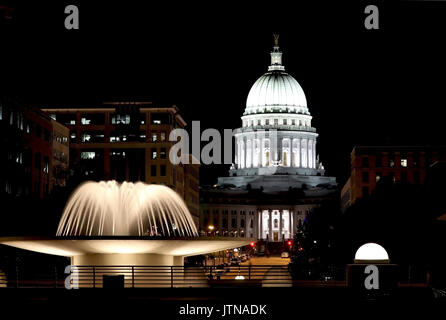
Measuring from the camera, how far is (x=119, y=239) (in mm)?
45219

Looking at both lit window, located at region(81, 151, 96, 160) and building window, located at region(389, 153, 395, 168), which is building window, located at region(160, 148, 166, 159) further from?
building window, located at region(389, 153, 395, 168)

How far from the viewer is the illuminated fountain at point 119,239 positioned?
45.6 metres

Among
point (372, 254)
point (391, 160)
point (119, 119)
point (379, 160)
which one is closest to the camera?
point (372, 254)

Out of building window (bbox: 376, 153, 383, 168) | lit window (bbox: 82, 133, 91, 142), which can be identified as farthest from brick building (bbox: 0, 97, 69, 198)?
building window (bbox: 376, 153, 383, 168)

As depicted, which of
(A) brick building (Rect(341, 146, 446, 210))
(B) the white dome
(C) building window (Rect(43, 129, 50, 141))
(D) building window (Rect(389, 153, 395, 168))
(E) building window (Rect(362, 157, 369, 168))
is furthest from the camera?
(E) building window (Rect(362, 157, 369, 168))

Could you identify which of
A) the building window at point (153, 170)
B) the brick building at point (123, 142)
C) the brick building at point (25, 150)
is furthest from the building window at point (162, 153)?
the brick building at point (25, 150)

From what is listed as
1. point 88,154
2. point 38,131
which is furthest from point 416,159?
point 38,131

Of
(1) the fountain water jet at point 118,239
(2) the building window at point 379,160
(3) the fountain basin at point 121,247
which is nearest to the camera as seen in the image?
(3) the fountain basin at point 121,247

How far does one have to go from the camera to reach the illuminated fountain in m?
45.6

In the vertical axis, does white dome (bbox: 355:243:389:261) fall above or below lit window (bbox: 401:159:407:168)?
below

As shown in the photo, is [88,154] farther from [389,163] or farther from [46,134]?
[46,134]

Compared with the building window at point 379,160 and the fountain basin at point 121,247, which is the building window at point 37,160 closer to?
the building window at point 379,160
